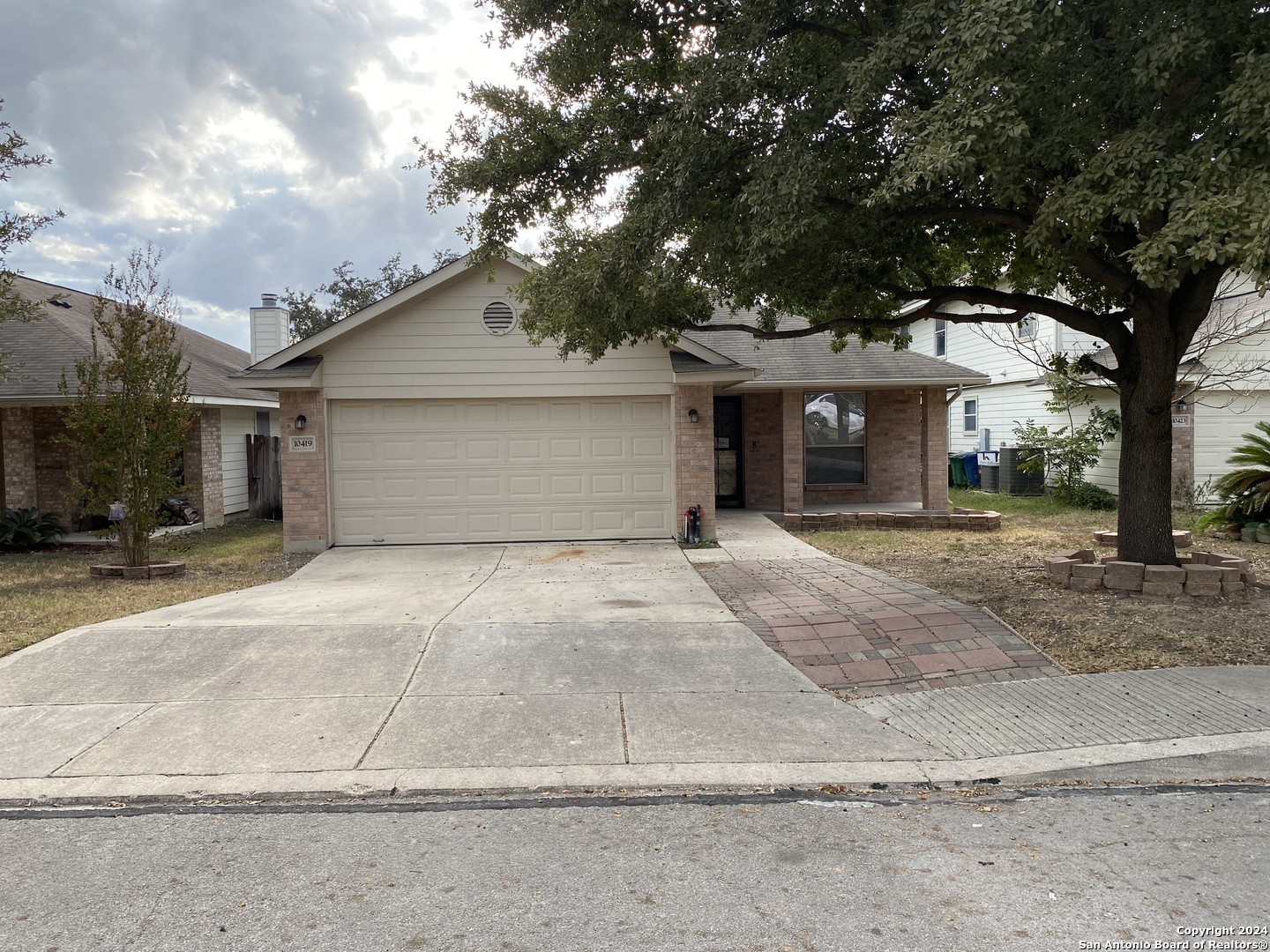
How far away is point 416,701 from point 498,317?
7977mm

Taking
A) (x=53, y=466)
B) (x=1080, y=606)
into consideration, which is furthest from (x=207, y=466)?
(x=1080, y=606)

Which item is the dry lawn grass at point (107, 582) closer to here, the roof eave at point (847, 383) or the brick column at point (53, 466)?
the brick column at point (53, 466)

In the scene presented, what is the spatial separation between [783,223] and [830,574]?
4346 mm

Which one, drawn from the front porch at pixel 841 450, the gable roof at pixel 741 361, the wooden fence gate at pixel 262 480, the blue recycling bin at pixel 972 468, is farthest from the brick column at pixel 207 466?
the blue recycling bin at pixel 972 468

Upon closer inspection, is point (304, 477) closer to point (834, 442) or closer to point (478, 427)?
point (478, 427)

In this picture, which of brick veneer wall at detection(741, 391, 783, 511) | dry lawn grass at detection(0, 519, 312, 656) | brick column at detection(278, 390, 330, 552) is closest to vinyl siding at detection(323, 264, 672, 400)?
brick column at detection(278, 390, 330, 552)

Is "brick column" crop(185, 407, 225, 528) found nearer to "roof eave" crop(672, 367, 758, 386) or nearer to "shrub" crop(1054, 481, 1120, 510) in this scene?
"roof eave" crop(672, 367, 758, 386)

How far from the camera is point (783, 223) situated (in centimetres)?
717

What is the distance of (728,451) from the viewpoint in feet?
55.6

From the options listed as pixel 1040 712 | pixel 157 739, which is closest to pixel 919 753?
pixel 1040 712

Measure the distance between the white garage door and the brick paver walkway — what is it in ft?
13.0

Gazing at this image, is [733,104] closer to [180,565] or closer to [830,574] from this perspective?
[830,574]

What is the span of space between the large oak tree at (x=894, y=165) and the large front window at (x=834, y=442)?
588 cm

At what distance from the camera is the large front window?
16.9 metres
